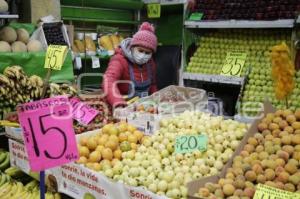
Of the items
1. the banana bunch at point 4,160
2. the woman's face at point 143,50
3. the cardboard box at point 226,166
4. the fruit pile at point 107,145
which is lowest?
the banana bunch at point 4,160

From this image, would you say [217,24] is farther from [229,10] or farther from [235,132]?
[235,132]

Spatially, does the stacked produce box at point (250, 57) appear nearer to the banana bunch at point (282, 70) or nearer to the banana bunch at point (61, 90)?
the banana bunch at point (282, 70)

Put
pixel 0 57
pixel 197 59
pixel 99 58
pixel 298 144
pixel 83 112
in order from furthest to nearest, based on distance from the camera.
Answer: pixel 99 58 → pixel 197 59 → pixel 0 57 → pixel 83 112 → pixel 298 144

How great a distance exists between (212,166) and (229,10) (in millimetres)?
2067

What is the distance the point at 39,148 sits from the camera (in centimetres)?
159

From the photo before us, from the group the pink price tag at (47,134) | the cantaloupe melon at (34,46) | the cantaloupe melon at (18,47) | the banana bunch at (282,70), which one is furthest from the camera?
the cantaloupe melon at (34,46)

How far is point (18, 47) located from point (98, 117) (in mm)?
1087

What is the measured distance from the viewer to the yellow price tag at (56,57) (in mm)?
2514

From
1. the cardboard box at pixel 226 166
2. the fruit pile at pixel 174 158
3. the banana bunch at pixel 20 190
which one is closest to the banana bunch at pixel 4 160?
the banana bunch at pixel 20 190

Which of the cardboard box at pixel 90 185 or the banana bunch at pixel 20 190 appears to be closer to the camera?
the cardboard box at pixel 90 185

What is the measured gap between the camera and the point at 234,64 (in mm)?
3582

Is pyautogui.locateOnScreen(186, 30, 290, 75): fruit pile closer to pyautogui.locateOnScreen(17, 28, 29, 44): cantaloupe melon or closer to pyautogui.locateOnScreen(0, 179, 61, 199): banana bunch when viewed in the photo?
pyautogui.locateOnScreen(17, 28, 29, 44): cantaloupe melon

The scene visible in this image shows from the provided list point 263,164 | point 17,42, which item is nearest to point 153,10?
point 17,42

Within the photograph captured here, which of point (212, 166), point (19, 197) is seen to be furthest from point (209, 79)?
point (19, 197)
